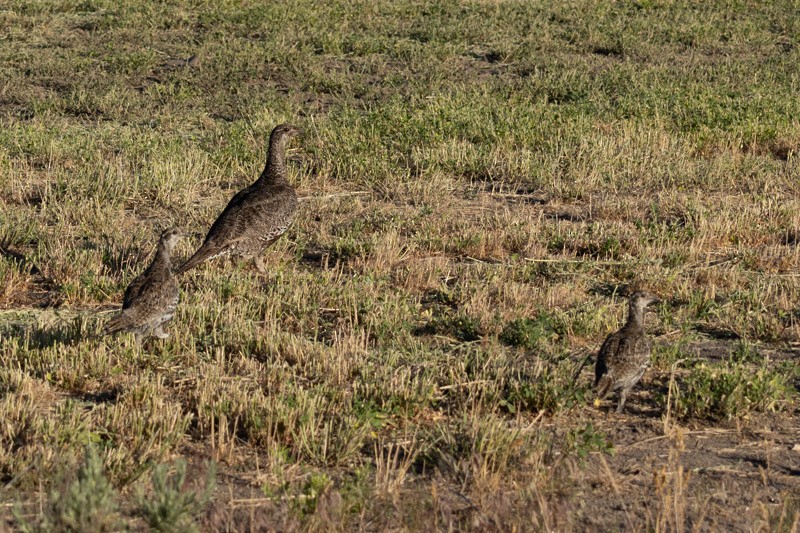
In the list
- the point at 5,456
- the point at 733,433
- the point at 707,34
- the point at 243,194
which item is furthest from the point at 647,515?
the point at 707,34

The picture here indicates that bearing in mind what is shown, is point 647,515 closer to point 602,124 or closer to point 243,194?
point 243,194

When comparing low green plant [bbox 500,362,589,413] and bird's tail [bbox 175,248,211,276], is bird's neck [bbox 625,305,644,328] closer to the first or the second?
low green plant [bbox 500,362,589,413]

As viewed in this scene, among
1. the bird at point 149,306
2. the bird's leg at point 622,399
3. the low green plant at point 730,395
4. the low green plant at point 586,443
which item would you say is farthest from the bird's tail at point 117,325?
the low green plant at point 730,395

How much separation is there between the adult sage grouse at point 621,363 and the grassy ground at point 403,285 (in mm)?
162

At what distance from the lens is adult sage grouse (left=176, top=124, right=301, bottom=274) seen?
10.3 meters

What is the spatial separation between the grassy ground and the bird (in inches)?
6.3

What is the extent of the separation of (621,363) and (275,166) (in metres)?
5.26

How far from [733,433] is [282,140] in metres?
6.19

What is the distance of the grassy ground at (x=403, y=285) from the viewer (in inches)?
244

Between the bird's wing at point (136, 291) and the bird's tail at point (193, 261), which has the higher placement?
the bird's wing at point (136, 291)

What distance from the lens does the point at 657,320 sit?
9.40 metres

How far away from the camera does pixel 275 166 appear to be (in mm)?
11523

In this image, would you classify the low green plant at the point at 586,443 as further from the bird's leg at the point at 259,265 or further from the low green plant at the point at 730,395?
the bird's leg at the point at 259,265

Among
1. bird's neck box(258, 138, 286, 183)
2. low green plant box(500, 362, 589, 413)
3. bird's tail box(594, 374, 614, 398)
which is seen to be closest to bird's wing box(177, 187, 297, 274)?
bird's neck box(258, 138, 286, 183)
